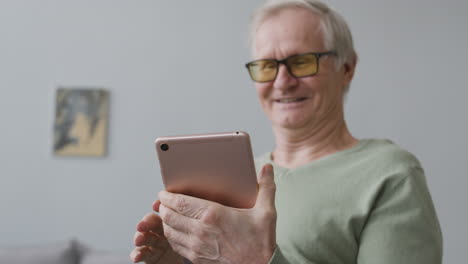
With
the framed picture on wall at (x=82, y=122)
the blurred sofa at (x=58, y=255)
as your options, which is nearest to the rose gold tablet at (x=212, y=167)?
the blurred sofa at (x=58, y=255)

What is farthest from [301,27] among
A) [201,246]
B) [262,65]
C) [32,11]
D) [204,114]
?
[32,11]

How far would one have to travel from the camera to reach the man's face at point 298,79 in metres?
1.04

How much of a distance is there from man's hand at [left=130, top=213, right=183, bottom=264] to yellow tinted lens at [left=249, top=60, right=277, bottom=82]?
17.0 inches

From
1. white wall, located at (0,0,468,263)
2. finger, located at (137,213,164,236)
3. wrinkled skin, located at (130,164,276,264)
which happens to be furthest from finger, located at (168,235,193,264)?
white wall, located at (0,0,468,263)

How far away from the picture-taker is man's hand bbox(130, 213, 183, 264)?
3.06 feet

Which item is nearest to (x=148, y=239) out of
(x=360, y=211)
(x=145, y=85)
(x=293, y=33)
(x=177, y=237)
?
(x=177, y=237)

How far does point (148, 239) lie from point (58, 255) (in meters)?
1.32

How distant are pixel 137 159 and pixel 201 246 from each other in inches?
61.7

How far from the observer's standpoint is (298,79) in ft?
3.49

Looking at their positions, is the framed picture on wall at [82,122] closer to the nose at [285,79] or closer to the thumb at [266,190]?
the nose at [285,79]

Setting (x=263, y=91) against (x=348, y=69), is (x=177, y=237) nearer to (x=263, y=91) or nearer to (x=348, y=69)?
(x=263, y=91)

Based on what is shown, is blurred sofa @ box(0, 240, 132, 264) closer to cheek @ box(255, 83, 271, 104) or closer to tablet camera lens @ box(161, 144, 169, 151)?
cheek @ box(255, 83, 271, 104)

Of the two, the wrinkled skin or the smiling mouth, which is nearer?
the wrinkled skin

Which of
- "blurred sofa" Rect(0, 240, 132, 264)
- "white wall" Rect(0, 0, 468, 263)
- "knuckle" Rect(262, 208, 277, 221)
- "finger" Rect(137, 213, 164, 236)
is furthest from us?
"white wall" Rect(0, 0, 468, 263)
